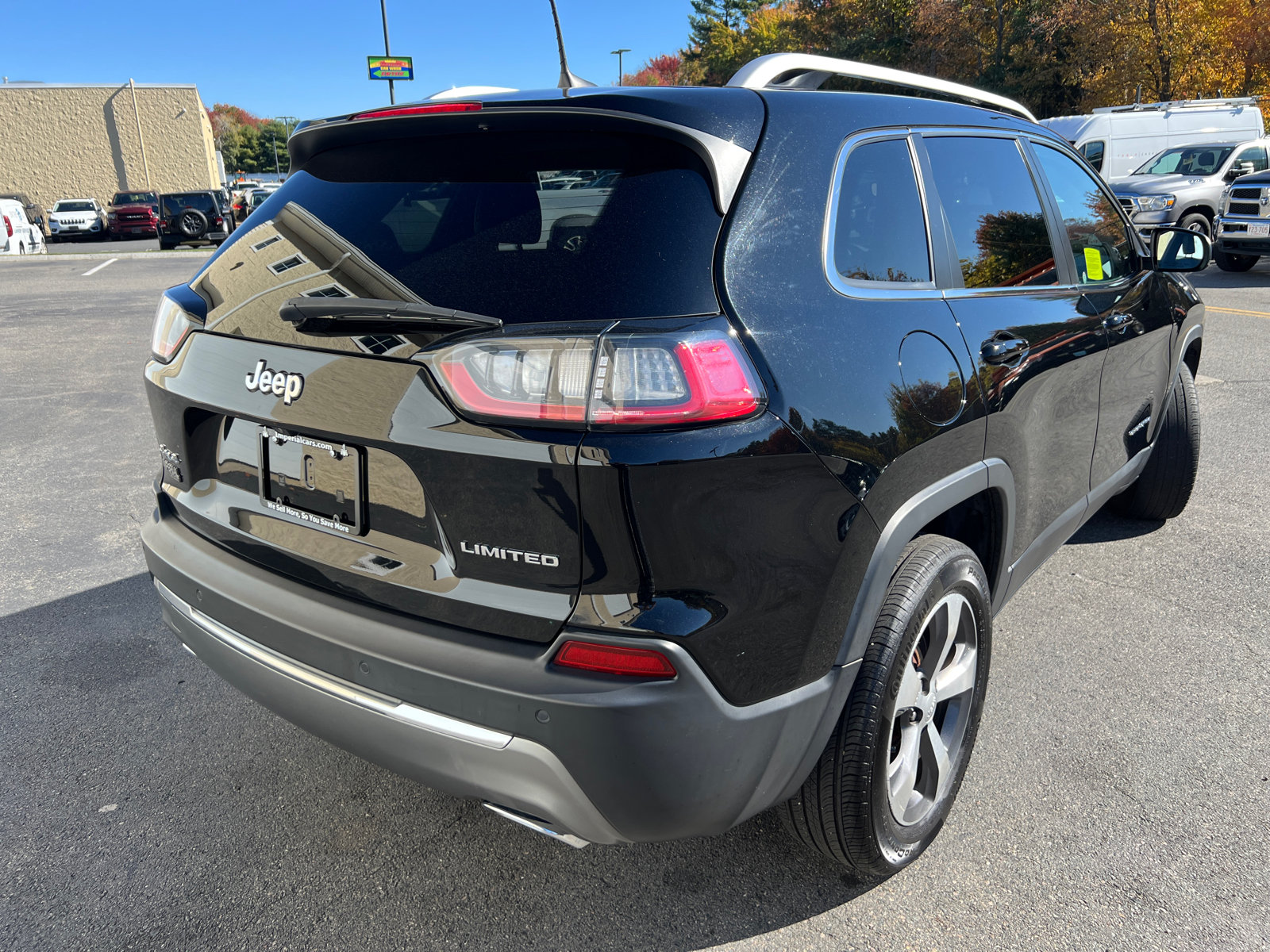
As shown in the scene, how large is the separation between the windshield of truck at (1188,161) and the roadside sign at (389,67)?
25656 millimetres

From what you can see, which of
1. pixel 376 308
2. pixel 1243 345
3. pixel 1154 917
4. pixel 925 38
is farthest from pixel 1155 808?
pixel 925 38

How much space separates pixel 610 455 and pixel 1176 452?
3.60m

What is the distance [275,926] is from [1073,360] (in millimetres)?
2680

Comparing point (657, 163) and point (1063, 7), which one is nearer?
point (657, 163)

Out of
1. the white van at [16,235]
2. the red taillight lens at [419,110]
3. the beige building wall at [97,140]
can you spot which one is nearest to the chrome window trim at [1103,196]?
the red taillight lens at [419,110]

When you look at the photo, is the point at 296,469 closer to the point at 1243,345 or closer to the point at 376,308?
the point at 376,308

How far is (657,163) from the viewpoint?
179 cm

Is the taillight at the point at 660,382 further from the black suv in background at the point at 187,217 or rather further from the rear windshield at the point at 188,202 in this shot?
the rear windshield at the point at 188,202

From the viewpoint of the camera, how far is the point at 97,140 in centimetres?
4650

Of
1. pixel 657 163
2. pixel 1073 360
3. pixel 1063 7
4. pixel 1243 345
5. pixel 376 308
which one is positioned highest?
pixel 1063 7

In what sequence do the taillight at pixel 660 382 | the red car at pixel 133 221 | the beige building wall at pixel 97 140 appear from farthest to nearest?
1. the beige building wall at pixel 97 140
2. the red car at pixel 133 221
3. the taillight at pixel 660 382

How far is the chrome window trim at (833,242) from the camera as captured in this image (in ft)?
6.35

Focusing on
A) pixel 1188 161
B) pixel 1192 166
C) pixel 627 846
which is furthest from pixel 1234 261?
pixel 627 846

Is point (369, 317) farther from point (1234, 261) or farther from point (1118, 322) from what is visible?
point (1234, 261)
